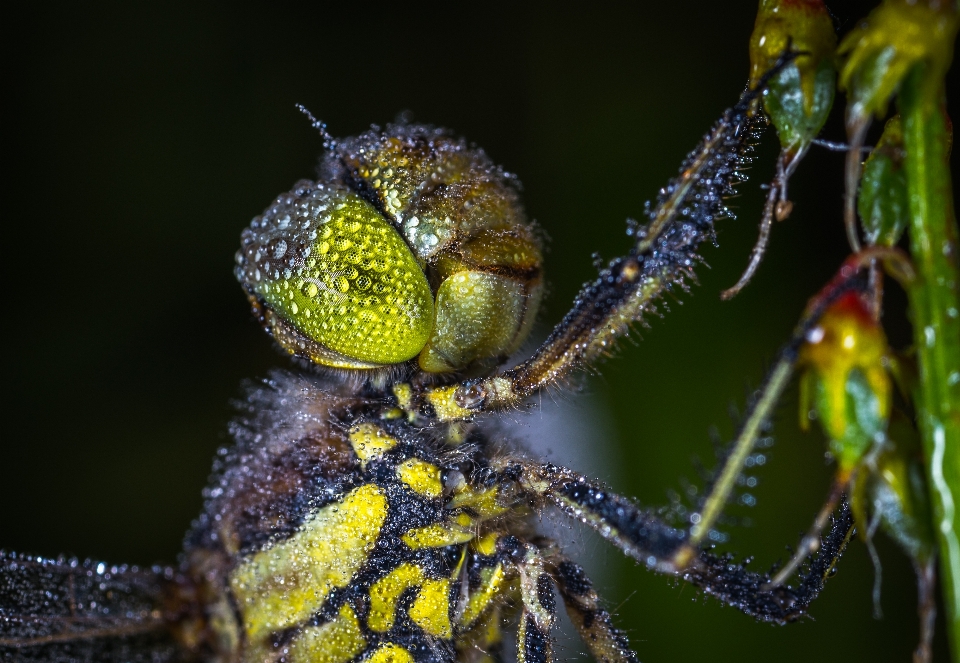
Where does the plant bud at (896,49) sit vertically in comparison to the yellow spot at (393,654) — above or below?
above

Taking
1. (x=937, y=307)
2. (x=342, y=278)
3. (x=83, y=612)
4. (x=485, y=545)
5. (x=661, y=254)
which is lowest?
(x=83, y=612)

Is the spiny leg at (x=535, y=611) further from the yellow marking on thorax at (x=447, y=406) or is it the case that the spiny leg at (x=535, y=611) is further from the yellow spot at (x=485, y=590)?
the yellow marking on thorax at (x=447, y=406)

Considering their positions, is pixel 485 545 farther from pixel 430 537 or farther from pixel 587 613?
pixel 587 613

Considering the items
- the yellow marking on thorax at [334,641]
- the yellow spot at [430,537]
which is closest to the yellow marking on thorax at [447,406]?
the yellow spot at [430,537]

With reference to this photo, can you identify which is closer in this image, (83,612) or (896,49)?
(896,49)

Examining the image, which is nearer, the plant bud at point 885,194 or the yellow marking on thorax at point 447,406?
the plant bud at point 885,194

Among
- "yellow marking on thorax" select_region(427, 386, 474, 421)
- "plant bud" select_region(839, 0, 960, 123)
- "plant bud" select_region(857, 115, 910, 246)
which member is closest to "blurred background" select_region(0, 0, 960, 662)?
"yellow marking on thorax" select_region(427, 386, 474, 421)

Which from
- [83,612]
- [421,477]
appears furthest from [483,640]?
[83,612]
